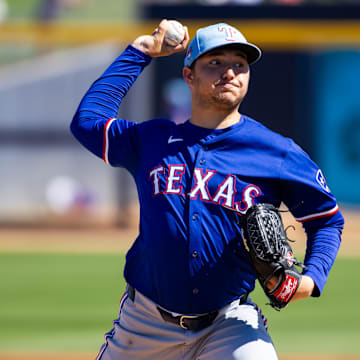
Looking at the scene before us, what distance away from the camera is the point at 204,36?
9.86 feet

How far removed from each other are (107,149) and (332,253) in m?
1.05

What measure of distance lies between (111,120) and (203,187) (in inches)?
21.8

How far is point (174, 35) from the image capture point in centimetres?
329

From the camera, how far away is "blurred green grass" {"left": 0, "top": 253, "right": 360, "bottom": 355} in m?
6.03

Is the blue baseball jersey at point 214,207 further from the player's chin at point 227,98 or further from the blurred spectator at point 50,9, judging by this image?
the blurred spectator at point 50,9

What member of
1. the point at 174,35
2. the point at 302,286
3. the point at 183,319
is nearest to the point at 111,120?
the point at 174,35

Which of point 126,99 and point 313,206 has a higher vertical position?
point 126,99

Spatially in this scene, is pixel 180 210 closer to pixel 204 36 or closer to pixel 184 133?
pixel 184 133

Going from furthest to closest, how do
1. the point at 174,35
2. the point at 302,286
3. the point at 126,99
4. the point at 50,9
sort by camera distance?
the point at 50,9 < the point at 126,99 < the point at 174,35 < the point at 302,286

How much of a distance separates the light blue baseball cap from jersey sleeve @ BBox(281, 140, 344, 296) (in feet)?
1.43

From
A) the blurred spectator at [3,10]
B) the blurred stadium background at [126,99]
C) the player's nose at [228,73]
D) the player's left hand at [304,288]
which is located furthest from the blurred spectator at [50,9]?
the player's left hand at [304,288]

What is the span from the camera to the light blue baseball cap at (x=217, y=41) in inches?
116

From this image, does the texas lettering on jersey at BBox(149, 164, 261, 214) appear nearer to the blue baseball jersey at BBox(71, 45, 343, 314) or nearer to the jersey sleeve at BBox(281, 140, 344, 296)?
the blue baseball jersey at BBox(71, 45, 343, 314)

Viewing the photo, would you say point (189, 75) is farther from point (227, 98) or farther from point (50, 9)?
point (50, 9)
